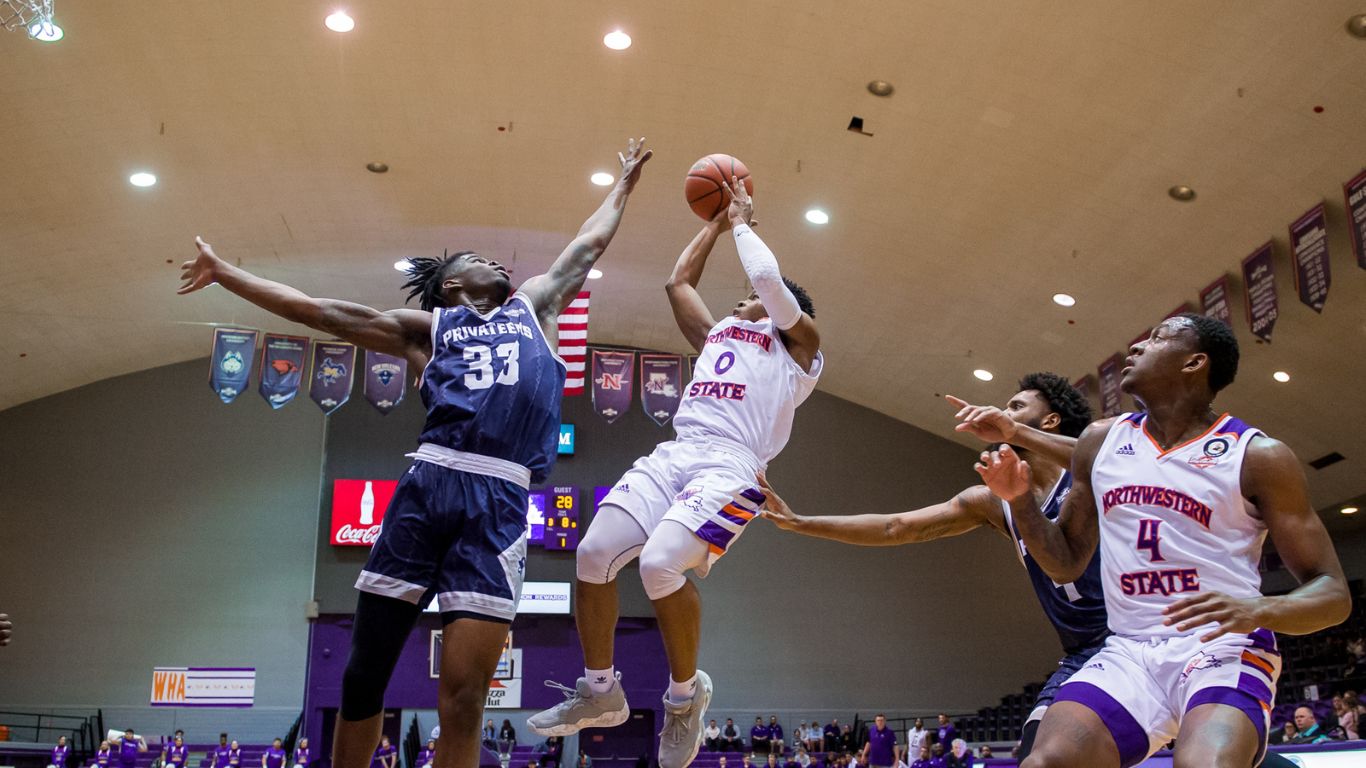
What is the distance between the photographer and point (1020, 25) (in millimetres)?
13305

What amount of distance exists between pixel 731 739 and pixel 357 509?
9.08m

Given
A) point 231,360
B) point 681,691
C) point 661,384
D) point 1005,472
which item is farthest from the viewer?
point 661,384

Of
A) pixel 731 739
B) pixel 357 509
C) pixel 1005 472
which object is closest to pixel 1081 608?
pixel 1005 472

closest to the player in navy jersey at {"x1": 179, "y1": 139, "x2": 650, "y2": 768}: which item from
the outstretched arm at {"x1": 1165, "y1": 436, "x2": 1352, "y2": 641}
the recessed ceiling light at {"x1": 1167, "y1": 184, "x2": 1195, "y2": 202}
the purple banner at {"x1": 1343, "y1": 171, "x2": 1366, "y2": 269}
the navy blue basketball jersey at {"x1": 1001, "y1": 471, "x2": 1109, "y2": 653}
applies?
the navy blue basketball jersey at {"x1": 1001, "y1": 471, "x2": 1109, "y2": 653}

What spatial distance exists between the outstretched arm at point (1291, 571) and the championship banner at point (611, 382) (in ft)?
56.8

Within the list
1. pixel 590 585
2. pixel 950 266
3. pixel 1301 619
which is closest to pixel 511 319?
pixel 590 585

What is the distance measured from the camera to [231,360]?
19.9 m

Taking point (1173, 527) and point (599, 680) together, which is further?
point (599, 680)

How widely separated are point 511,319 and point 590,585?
1.13 metres

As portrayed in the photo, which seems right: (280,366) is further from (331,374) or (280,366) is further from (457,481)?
(457,481)

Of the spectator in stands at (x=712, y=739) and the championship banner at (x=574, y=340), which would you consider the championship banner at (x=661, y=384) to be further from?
the spectator in stands at (x=712, y=739)

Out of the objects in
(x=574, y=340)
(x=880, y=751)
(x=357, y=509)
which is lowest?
(x=880, y=751)

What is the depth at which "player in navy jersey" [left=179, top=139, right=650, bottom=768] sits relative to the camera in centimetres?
430

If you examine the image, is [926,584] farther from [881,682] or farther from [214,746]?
[214,746]
